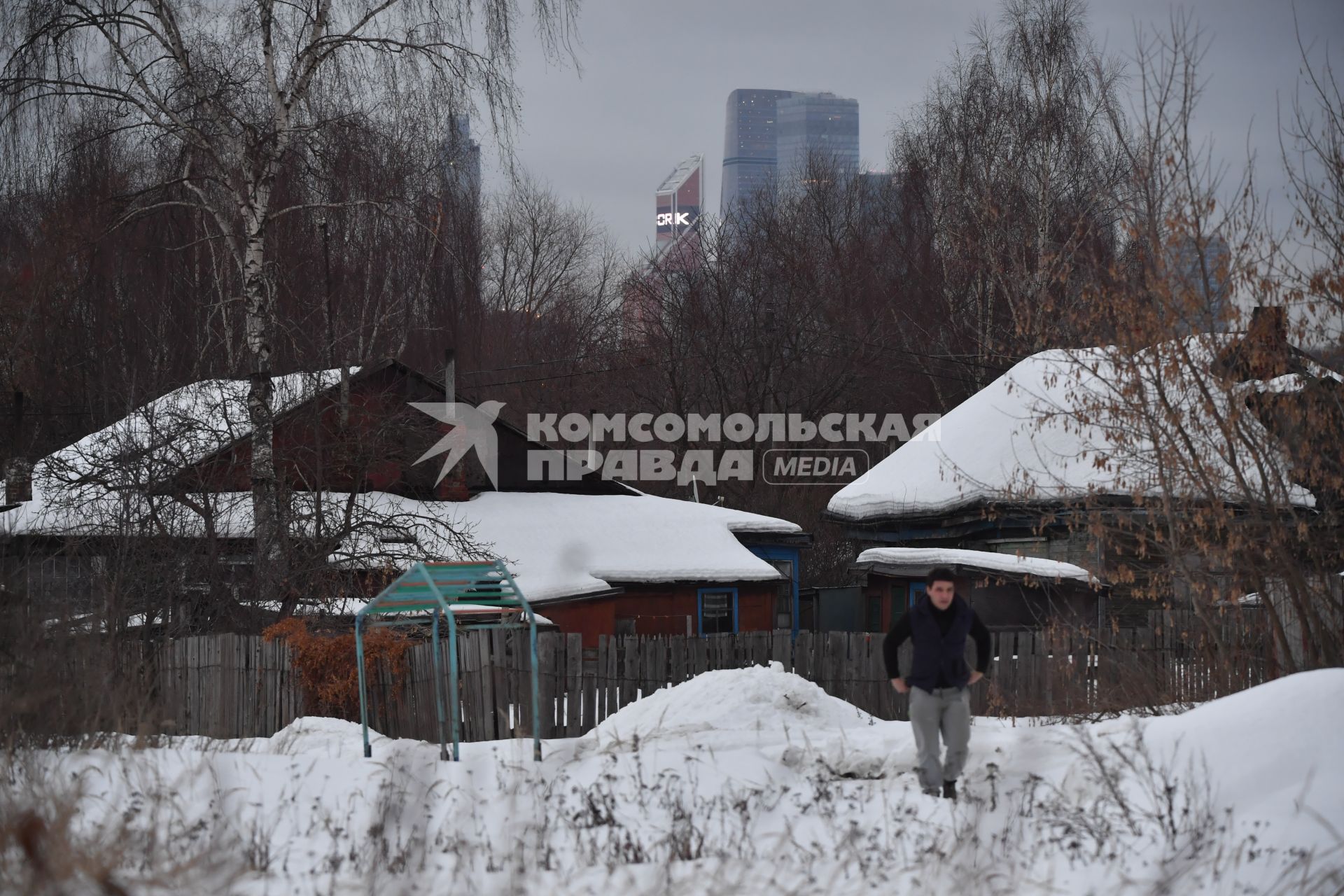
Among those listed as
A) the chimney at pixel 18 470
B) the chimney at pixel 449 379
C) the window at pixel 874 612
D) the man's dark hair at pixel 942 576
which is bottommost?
the window at pixel 874 612

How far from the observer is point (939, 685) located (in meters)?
6.90

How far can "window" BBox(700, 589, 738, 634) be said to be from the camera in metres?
21.7

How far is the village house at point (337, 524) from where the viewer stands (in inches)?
535

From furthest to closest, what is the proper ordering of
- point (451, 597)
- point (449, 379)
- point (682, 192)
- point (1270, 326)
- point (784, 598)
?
point (682, 192)
point (784, 598)
point (449, 379)
point (451, 597)
point (1270, 326)

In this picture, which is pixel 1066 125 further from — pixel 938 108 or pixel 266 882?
pixel 266 882

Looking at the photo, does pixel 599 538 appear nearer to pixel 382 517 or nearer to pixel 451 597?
pixel 382 517

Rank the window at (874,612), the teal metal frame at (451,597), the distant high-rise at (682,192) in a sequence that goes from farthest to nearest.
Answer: the distant high-rise at (682,192) < the window at (874,612) < the teal metal frame at (451,597)

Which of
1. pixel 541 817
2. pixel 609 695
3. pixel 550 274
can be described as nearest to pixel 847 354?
pixel 550 274

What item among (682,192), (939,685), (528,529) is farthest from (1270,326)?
(682,192)

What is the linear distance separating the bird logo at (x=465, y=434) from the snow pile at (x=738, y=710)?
1098 centimetres

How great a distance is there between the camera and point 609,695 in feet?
39.0

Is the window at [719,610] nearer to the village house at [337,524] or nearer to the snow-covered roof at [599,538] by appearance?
the village house at [337,524]

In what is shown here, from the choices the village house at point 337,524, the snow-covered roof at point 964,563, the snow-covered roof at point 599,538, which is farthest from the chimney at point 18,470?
the snow-covered roof at point 964,563

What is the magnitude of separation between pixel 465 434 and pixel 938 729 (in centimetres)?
1527
